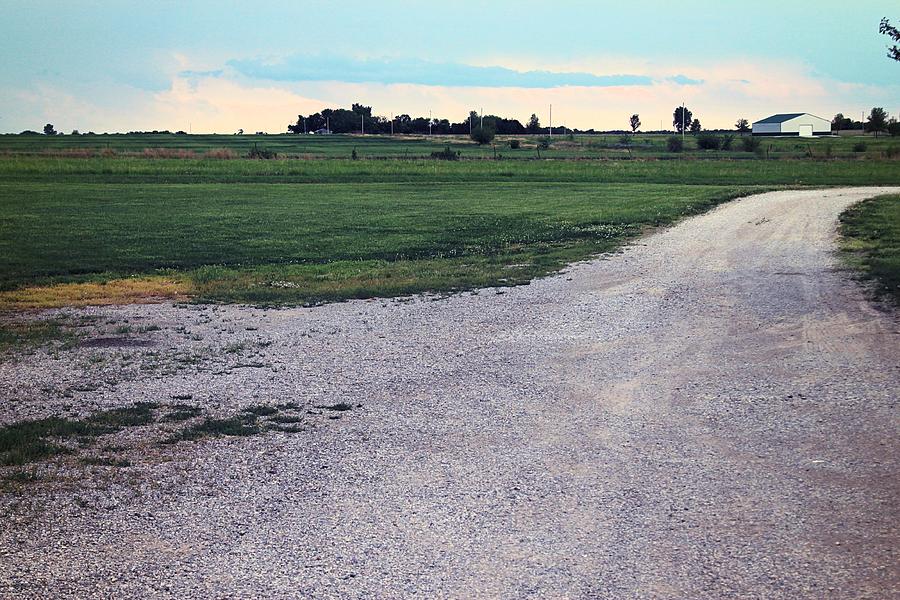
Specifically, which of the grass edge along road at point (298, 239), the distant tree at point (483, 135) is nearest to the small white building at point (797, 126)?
the distant tree at point (483, 135)

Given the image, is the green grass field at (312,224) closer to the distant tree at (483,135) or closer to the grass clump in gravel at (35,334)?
the grass clump in gravel at (35,334)

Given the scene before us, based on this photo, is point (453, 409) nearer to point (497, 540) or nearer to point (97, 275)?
point (497, 540)

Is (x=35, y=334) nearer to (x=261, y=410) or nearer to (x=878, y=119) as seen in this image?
(x=261, y=410)

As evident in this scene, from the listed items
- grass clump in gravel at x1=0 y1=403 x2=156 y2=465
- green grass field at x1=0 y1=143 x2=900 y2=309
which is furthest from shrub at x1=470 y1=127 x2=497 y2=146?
grass clump in gravel at x1=0 y1=403 x2=156 y2=465

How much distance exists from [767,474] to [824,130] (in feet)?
531

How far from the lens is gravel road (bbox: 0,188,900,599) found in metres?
5.41

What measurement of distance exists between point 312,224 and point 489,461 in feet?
68.6

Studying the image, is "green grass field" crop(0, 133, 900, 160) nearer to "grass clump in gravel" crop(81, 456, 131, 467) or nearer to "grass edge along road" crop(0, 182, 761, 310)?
"grass edge along road" crop(0, 182, 761, 310)

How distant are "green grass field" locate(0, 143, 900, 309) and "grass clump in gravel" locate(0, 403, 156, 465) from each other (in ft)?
21.2

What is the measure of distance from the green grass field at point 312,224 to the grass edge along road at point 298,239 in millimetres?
58

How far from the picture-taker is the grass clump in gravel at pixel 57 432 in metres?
7.57

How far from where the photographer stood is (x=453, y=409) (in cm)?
897

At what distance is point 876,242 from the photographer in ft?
68.3

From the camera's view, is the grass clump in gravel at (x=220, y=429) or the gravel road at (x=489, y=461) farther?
the grass clump in gravel at (x=220, y=429)
